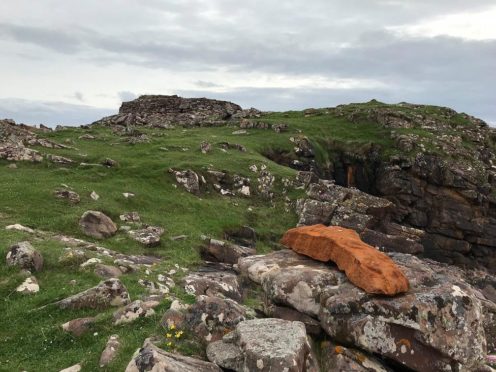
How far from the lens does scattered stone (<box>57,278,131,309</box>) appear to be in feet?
58.6

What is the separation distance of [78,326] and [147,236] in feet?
50.9

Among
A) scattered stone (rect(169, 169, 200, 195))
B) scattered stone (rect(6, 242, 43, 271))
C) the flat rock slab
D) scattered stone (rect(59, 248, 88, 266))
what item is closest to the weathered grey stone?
the flat rock slab

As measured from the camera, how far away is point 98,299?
17.9 meters

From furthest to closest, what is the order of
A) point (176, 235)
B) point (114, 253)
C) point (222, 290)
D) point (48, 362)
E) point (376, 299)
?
1. point (176, 235)
2. point (114, 253)
3. point (222, 290)
4. point (48, 362)
5. point (376, 299)

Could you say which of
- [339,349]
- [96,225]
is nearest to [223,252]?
[96,225]

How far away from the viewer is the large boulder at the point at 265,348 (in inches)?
450

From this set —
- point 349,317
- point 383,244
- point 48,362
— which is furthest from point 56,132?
point 349,317

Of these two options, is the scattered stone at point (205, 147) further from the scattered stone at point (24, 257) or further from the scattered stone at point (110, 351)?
the scattered stone at point (110, 351)

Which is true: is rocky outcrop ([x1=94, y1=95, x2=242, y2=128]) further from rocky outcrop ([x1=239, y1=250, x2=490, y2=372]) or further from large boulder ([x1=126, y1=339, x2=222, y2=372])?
large boulder ([x1=126, y1=339, x2=222, y2=372])

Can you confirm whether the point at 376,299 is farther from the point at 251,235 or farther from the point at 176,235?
the point at 251,235

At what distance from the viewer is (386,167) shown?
6206 cm

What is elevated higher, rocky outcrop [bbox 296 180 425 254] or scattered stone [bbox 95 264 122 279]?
scattered stone [bbox 95 264 122 279]

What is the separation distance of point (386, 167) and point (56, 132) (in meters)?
44.5

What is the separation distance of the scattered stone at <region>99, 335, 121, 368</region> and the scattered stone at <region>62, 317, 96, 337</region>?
177cm
